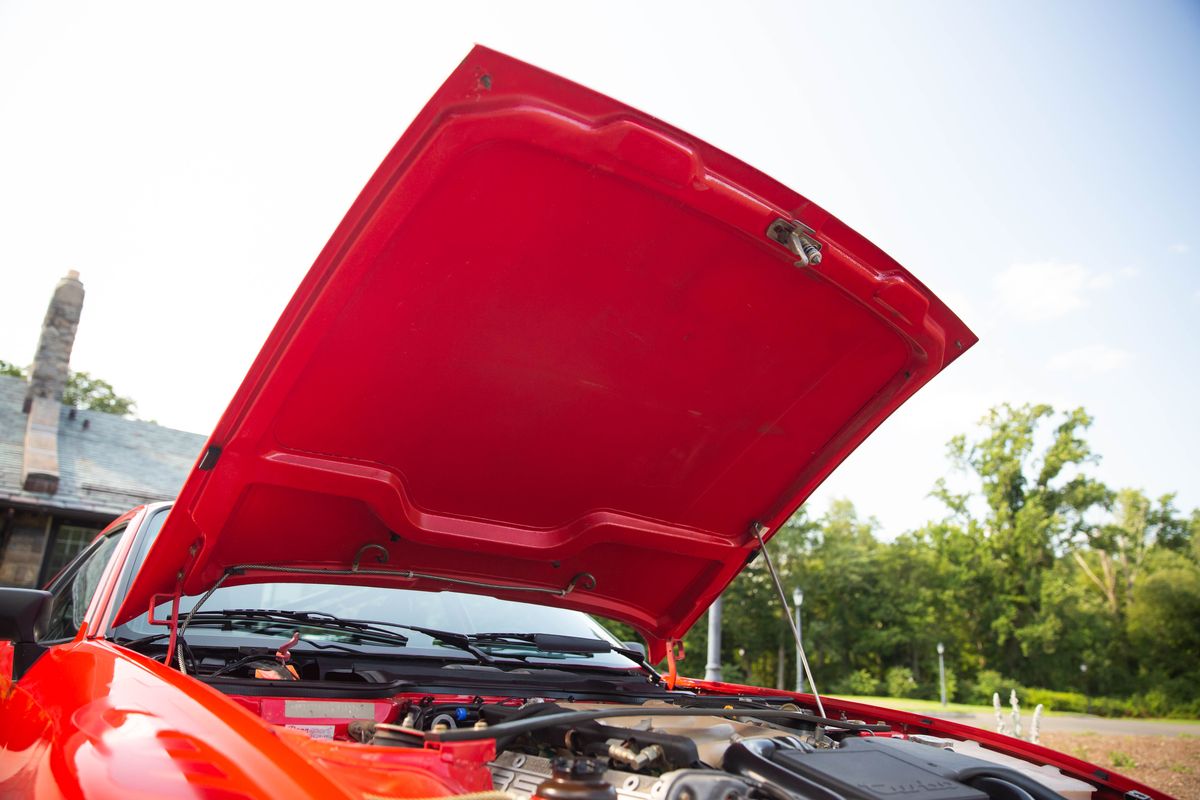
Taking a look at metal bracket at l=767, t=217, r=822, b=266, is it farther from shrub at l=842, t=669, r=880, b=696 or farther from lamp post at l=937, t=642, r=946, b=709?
→ shrub at l=842, t=669, r=880, b=696

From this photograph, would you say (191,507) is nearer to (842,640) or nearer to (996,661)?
(842,640)

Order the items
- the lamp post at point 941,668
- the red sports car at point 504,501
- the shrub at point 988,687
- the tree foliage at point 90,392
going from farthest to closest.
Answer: the tree foliage at point 90,392, the shrub at point 988,687, the lamp post at point 941,668, the red sports car at point 504,501

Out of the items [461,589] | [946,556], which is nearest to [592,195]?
[461,589]

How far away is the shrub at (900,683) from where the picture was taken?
34541 mm

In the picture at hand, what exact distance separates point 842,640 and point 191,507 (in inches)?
1560

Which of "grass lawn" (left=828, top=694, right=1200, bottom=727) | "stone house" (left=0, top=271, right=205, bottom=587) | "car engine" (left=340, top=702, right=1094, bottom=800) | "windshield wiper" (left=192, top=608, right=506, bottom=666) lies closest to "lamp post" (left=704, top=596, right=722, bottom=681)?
"windshield wiper" (left=192, top=608, right=506, bottom=666)

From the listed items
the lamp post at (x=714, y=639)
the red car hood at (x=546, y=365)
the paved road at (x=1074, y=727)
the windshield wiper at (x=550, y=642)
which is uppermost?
the red car hood at (x=546, y=365)

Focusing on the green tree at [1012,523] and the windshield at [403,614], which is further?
the green tree at [1012,523]

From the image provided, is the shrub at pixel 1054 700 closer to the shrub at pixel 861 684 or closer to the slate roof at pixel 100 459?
the shrub at pixel 861 684

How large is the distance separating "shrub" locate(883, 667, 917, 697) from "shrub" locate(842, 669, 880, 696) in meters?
0.64

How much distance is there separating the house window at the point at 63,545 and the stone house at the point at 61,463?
0.7 inches

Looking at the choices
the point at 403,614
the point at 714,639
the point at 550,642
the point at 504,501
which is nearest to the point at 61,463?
the point at 714,639

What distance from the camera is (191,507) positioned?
218 cm

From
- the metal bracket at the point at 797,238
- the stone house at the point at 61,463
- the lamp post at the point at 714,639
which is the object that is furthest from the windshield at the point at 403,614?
the stone house at the point at 61,463
